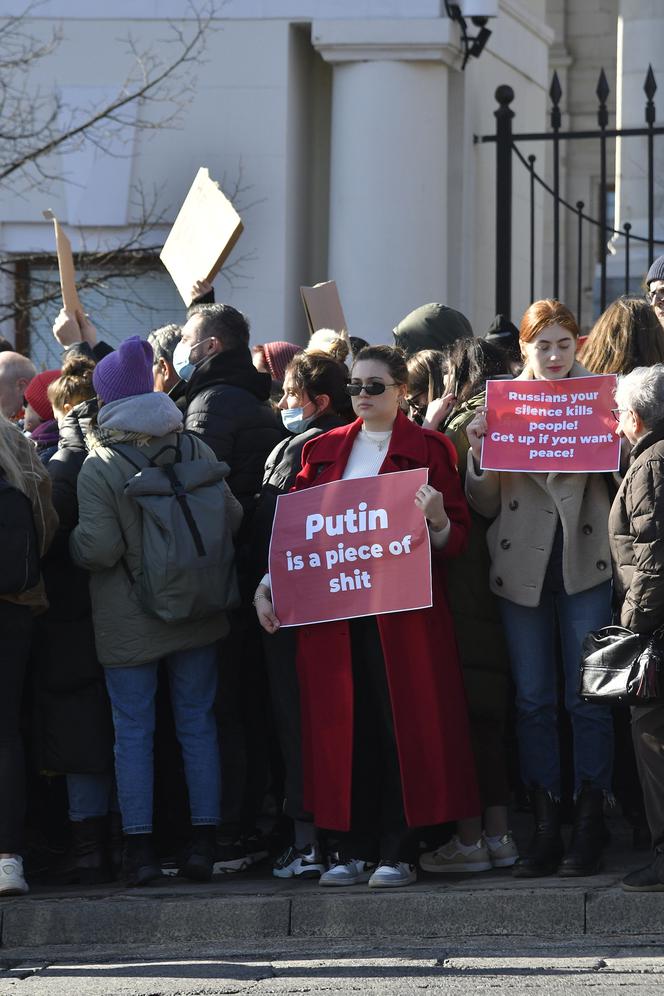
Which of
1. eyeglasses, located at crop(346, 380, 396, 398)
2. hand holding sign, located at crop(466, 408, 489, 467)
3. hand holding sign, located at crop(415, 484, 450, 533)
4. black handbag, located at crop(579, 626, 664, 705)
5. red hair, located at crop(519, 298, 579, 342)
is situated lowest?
black handbag, located at crop(579, 626, 664, 705)

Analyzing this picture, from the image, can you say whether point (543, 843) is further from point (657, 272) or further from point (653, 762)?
point (657, 272)

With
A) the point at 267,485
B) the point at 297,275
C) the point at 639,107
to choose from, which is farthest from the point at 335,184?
the point at 267,485

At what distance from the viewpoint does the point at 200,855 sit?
6508 millimetres

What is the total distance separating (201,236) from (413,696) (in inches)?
125

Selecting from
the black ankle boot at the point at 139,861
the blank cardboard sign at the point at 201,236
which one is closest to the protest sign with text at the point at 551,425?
the black ankle boot at the point at 139,861

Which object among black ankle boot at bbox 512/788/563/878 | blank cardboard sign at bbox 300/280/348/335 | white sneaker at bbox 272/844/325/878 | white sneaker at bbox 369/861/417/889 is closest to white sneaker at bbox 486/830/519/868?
black ankle boot at bbox 512/788/563/878

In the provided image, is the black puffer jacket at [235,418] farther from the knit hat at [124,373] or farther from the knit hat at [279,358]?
the knit hat at [279,358]

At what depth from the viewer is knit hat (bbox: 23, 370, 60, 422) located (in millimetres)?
7633

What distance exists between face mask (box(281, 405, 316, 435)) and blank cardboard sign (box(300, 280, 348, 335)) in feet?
5.37

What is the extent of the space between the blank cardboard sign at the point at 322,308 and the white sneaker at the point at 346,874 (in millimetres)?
3012

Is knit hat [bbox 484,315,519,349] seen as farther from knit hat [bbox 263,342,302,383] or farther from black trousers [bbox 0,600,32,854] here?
black trousers [bbox 0,600,32,854]

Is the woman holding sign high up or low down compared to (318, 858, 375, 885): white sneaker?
up

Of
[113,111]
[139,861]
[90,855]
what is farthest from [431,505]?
[113,111]

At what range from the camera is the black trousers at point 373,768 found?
6262 mm
